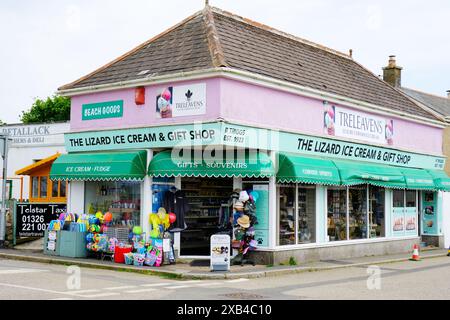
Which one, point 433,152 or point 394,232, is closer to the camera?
point 394,232

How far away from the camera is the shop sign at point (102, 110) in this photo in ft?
62.7

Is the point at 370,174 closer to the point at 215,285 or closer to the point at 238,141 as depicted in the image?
the point at 238,141

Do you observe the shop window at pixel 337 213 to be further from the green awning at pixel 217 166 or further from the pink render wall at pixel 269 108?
the green awning at pixel 217 166

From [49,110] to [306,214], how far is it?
149ft

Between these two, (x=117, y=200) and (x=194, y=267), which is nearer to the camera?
(x=194, y=267)

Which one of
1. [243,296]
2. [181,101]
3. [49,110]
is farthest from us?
[49,110]

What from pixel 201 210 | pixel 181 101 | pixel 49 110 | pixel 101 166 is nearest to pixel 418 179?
pixel 201 210

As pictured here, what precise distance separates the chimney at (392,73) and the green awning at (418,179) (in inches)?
328

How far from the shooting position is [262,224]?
17.9 meters

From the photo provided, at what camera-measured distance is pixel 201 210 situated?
2014cm

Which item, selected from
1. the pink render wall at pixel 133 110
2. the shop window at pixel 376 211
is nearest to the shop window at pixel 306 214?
the shop window at pixel 376 211
